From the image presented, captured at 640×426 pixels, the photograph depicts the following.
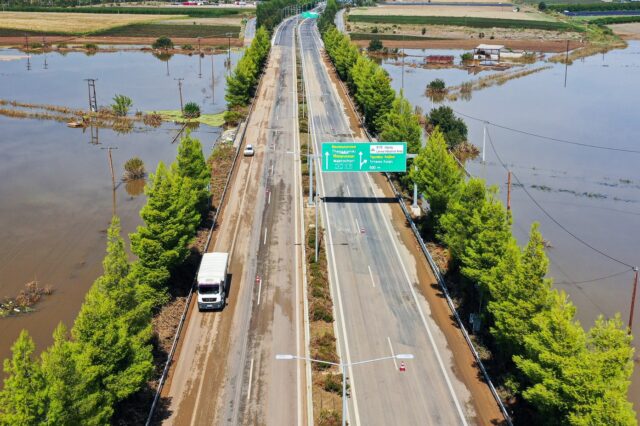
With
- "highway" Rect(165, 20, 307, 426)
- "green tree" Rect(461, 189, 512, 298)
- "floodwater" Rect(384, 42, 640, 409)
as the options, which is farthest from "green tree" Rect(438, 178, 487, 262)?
"highway" Rect(165, 20, 307, 426)

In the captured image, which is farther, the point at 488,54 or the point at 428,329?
the point at 488,54

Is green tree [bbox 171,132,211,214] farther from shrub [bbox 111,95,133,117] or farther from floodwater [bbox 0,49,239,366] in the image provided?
shrub [bbox 111,95,133,117]

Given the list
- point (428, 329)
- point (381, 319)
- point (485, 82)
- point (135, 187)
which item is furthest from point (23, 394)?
point (485, 82)

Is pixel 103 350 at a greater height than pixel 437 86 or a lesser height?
lesser

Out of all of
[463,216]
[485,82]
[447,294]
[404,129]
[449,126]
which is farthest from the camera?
[485,82]

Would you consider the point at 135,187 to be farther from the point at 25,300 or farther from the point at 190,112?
the point at 190,112

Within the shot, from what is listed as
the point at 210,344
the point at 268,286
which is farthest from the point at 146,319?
the point at 268,286

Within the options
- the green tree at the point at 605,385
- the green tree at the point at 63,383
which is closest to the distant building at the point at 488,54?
the green tree at the point at 605,385

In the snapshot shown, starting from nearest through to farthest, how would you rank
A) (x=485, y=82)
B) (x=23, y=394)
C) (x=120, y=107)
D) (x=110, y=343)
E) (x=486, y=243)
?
(x=23, y=394) → (x=110, y=343) → (x=486, y=243) → (x=120, y=107) → (x=485, y=82)

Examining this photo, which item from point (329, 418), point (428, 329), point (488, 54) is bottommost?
point (329, 418)
